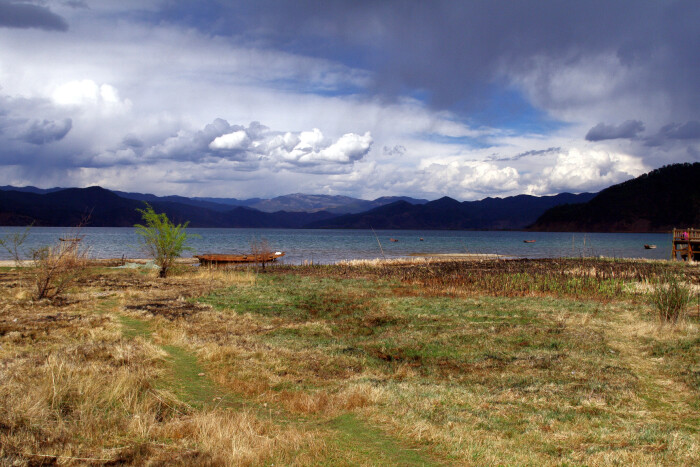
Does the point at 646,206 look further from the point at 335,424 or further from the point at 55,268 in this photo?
→ the point at 335,424

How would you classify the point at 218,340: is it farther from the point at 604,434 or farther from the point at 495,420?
the point at 604,434

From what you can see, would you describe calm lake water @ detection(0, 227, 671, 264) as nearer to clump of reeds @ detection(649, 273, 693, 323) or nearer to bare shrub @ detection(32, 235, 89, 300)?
bare shrub @ detection(32, 235, 89, 300)

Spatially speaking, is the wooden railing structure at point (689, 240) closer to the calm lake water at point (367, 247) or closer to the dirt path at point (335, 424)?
the calm lake water at point (367, 247)

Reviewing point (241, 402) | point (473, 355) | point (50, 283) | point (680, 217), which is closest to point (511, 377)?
point (473, 355)

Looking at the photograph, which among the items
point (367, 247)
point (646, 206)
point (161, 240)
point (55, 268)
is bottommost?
point (367, 247)

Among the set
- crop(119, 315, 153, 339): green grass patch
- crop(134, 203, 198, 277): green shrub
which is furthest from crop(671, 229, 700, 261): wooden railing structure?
crop(119, 315, 153, 339): green grass patch

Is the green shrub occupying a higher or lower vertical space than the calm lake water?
higher

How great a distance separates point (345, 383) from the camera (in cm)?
841

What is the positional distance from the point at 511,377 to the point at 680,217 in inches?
6357

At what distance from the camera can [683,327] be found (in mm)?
12391

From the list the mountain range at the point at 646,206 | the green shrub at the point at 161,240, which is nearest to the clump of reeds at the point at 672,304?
the green shrub at the point at 161,240

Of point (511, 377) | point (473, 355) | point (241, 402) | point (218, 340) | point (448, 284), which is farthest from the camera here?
point (448, 284)

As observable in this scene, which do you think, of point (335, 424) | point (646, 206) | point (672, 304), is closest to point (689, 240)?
point (672, 304)

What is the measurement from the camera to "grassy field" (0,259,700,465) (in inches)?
217
